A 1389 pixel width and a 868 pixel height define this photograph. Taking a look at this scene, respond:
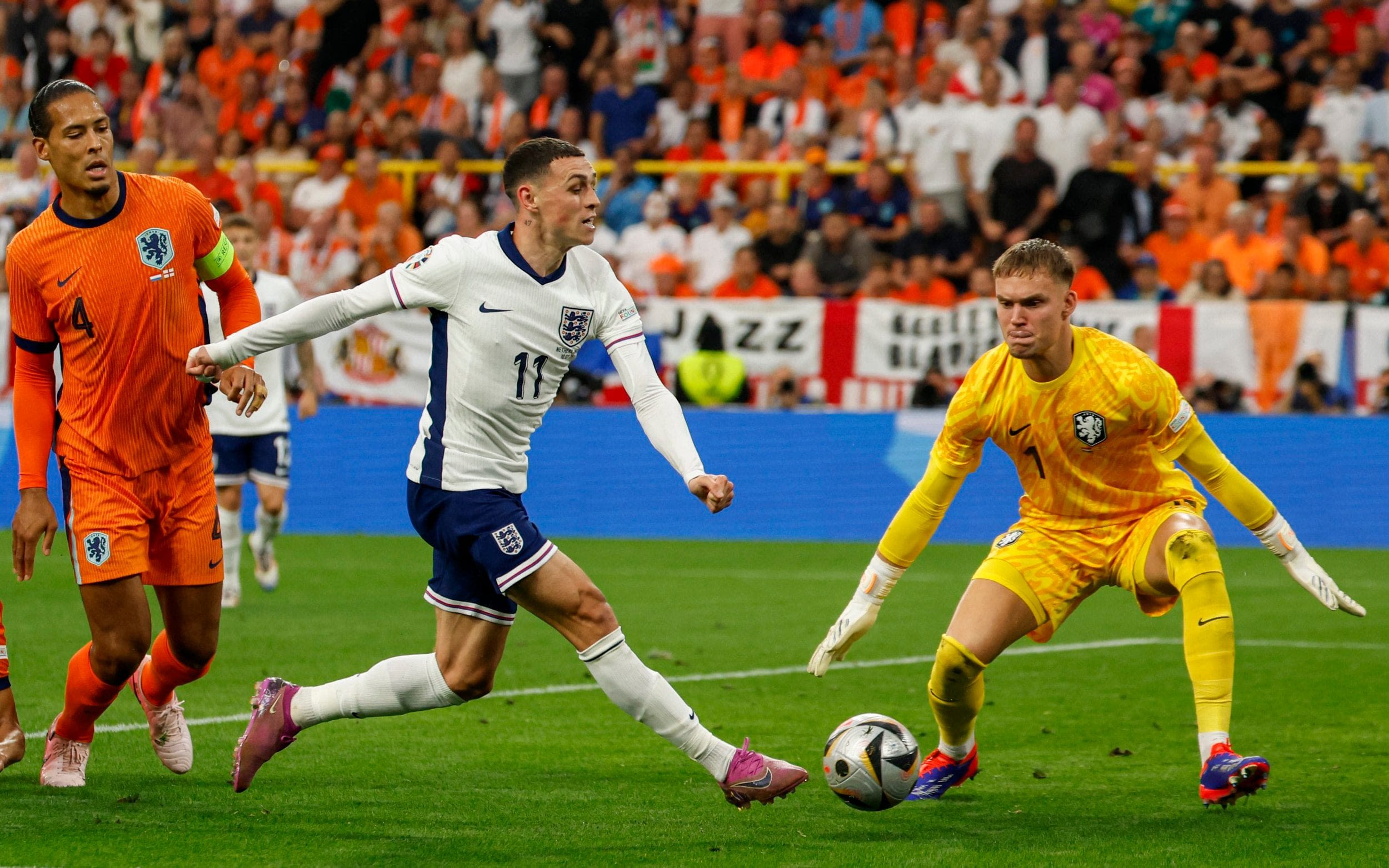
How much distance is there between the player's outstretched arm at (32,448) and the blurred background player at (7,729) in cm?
57

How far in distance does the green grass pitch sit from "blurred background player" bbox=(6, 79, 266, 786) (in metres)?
→ 0.71

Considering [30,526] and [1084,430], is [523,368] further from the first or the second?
[1084,430]

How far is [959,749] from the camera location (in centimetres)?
662

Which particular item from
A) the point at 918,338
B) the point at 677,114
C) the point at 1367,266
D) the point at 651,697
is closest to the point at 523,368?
the point at 651,697

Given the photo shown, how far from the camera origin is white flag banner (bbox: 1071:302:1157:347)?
50.3ft

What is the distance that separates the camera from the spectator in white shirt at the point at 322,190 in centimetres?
1977

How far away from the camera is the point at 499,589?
230 inches

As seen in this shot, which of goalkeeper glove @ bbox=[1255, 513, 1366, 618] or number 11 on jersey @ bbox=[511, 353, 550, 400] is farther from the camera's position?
goalkeeper glove @ bbox=[1255, 513, 1366, 618]

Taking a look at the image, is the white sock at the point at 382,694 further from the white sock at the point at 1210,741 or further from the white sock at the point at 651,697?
the white sock at the point at 1210,741

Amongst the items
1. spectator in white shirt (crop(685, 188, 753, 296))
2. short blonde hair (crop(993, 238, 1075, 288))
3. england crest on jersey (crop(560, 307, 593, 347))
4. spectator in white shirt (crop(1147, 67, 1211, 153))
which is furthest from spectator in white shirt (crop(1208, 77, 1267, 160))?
england crest on jersey (crop(560, 307, 593, 347))

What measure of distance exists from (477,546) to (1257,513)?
2.86 m

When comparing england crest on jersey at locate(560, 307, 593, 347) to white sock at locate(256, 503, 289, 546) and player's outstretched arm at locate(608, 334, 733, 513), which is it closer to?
player's outstretched arm at locate(608, 334, 733, 513)

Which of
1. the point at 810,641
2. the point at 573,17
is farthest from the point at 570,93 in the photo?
the point at 810,641

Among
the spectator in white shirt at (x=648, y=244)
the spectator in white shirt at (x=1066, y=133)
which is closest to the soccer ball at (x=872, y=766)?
the spectator in white shirt at (x=648, y=244)
